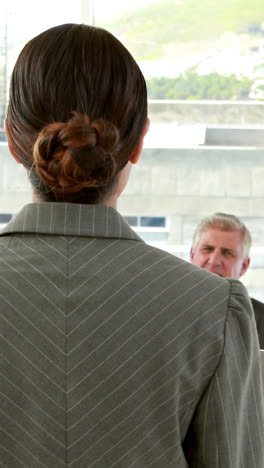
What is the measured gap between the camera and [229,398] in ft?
3.34

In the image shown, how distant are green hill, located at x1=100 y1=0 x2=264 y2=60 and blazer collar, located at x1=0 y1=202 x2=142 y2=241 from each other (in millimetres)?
3690

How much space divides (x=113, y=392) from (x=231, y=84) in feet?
12.5

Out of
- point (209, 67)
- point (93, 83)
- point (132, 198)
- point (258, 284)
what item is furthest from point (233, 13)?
point (93, 83)

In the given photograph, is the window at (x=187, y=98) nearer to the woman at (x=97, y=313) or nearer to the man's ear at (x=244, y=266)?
the man's ear at (x=244, y=266)

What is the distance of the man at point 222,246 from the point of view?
3.99m

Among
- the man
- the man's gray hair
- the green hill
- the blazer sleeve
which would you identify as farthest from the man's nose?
the blazer sleeve

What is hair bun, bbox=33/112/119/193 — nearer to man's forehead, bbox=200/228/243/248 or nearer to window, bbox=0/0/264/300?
man's forehead, bbox=200/228/243/248

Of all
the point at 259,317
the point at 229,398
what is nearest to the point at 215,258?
the point at 259,317

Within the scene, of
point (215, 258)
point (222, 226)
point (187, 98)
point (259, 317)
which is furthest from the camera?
point (187, 98)

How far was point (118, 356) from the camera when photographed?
3.24 ft

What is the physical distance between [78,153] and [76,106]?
0.06m

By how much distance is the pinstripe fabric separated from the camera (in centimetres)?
98

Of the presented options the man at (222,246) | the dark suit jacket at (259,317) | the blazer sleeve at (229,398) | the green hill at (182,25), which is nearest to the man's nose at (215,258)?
the man at (222,246)

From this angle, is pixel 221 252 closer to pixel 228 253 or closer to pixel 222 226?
pixel 228 253
